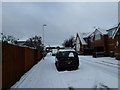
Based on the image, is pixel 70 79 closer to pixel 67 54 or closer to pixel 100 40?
pixel 67 54

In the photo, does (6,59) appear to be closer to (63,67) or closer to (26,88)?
(26,88)

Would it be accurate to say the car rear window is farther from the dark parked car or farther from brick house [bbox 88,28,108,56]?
brick house [bbox 88,28,108,56]

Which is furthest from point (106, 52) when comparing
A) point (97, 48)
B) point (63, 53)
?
point (63, 53)

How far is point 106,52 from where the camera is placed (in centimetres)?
5078

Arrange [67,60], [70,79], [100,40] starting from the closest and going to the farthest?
[70,79]
[67,60]
[100,40]

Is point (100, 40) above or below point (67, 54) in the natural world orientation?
above

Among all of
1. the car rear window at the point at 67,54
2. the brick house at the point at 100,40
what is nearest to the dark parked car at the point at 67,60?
the car rear window at the point at 67,54

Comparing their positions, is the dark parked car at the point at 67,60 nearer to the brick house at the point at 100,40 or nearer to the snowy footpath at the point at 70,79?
the snowy footpath at the point at 70,79

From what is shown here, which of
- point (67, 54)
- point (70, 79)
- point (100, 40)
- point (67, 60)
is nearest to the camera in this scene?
point (70, 79)

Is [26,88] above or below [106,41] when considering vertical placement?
below

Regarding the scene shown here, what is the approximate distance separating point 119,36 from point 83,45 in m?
37.7

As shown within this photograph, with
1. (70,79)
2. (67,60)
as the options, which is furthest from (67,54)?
(70,79)

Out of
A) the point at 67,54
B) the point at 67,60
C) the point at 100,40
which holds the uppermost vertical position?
the point at 100,40

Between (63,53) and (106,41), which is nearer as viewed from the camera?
(63,53)
